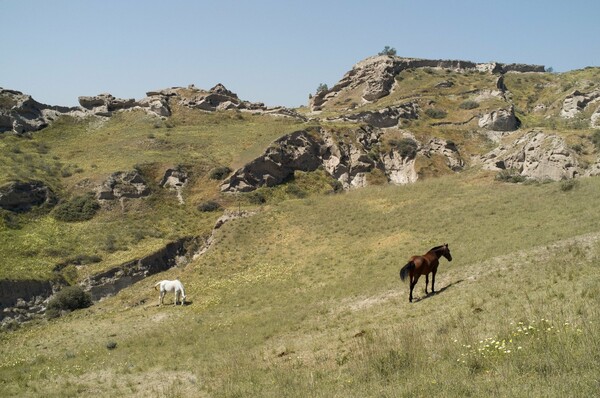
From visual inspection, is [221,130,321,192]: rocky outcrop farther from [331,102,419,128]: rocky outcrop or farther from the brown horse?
the brown horse

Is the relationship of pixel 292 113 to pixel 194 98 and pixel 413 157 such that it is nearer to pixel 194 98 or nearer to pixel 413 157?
pixel 194 98

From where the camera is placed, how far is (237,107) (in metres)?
104

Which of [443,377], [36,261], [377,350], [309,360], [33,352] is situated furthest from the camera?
[36,261]

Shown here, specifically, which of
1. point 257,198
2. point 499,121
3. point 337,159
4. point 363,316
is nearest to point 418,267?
point 363,316

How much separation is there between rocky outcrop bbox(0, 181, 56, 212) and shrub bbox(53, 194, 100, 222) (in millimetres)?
2546

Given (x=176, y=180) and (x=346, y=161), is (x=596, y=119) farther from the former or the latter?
(x=176, y=180)

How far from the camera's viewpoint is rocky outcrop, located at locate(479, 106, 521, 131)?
102875 millimetres

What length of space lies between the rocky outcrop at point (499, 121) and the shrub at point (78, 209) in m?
82.0

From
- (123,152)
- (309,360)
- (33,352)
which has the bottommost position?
(33,352)

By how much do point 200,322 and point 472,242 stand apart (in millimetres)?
17356

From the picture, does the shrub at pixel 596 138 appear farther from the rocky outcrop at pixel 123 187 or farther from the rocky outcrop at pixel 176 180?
the rocky outcrop at pixel 123 187

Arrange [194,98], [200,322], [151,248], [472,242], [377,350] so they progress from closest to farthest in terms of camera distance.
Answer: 1. [377,350]
2. [200,322]
3. [472,242]
4. [151,248]
5. [194,98]

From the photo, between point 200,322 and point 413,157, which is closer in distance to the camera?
point 200,322

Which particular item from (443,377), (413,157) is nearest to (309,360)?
(443,377)
